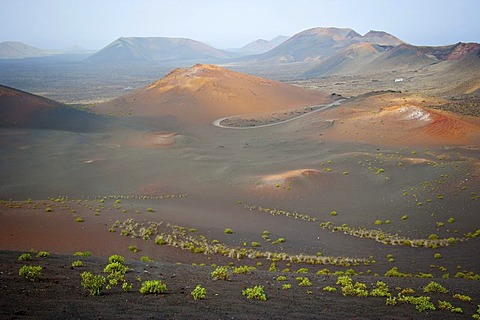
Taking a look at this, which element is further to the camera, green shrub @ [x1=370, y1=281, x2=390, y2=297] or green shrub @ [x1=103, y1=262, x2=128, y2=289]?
green shrub @ [x1=370, y1=281, x2=390, y2=297]

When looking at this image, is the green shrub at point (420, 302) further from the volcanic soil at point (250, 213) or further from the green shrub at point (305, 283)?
the green shrub at point (305, 283)

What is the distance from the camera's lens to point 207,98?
3137 inches

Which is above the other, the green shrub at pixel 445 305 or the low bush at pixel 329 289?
the green shrub at pixel 445 305

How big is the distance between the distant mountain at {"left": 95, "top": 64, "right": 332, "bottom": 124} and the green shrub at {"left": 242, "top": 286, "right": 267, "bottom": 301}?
60023 millimetres

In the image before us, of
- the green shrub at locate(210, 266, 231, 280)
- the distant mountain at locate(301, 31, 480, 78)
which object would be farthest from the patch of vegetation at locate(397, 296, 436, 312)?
the distant mountain at locate(301, 31, 480, 78)

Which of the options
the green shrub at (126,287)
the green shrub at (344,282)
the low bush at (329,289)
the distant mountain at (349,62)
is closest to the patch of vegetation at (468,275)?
the green shrub at (344,282)

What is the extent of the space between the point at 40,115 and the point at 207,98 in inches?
1288

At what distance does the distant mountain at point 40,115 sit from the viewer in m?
55.6

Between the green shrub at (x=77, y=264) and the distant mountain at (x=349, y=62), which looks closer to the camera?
the green shrub at (x=77, y=264)

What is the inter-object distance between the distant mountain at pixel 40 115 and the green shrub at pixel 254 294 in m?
53.2

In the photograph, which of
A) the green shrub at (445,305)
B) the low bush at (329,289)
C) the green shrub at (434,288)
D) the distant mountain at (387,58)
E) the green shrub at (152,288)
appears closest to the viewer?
the green shrub at (152,288)

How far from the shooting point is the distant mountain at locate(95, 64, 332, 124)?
74.9 meters

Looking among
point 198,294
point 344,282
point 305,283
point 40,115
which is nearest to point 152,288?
point 198,294

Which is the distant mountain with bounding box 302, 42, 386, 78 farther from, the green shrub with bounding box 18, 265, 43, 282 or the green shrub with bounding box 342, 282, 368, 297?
the green shrub with bounding box 18, 265, 43, 282
